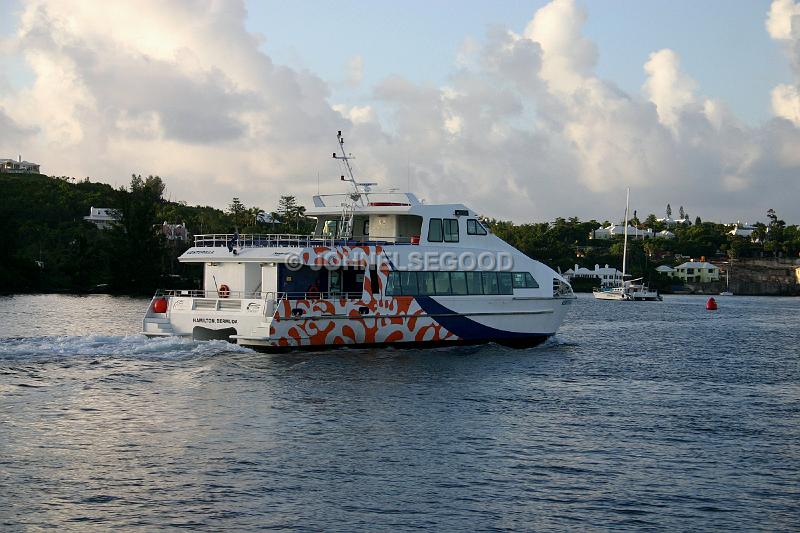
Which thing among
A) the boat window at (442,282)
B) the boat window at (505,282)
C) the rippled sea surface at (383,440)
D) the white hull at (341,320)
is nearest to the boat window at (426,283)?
the boat window at (442,282)

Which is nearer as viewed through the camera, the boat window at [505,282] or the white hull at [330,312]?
the white hull at [330,312]

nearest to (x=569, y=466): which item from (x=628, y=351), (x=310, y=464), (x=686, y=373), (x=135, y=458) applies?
(x=310, y=464)

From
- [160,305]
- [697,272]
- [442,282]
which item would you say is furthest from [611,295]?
[160,305]

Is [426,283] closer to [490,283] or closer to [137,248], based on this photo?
[490,283]

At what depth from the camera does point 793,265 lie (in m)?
186

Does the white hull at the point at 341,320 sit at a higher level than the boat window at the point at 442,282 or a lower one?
lower

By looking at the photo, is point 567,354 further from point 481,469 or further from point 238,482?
point 238,482

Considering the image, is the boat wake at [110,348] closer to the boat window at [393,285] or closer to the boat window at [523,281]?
the boat window at [393,285]

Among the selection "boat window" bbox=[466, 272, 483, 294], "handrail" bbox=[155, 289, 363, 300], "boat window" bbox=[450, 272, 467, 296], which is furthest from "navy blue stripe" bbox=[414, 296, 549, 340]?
"handrail" bbox=[155, 289, 363, 300]

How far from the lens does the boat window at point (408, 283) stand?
34.1 m

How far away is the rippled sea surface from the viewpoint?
1585 cm

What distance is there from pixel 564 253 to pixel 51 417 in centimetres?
15015

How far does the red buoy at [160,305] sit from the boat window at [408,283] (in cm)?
832

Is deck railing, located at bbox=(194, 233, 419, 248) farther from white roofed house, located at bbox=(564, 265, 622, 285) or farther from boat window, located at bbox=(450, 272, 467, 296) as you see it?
white roofed house, located at bbox=(564, 265, 622, 285)
